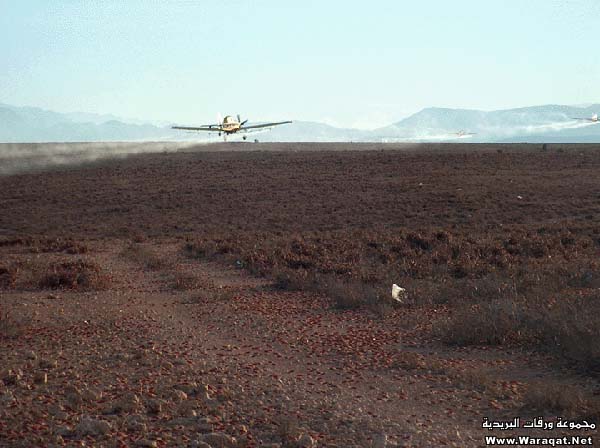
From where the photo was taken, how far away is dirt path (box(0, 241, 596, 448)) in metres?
7.31

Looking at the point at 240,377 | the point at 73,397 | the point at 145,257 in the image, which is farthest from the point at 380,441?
the point at 145,257

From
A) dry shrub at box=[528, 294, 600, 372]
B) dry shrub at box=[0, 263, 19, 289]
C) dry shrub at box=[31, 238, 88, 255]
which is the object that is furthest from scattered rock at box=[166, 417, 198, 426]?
dry shrub at box=[31, 238, 88, 255]

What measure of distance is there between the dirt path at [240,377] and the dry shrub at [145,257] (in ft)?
19.3

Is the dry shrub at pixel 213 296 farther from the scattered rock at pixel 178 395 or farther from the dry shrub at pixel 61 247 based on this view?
the dry shrub at pixel 61 247

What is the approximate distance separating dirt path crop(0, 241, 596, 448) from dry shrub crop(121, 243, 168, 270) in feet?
19.3

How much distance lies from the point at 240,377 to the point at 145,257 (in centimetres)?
1471

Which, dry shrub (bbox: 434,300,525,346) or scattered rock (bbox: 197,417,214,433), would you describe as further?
dry shrub (bbox: 434,300,525,346)

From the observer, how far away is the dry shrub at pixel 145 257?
2119cm

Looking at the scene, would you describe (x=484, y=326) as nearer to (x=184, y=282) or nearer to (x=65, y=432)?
(x=65, y=432)

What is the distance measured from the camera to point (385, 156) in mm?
72938

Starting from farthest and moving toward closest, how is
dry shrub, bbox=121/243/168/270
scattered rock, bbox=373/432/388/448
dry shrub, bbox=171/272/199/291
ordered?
dry shrub, bbox=121/243/168/270 < dry shrub, bbox=171/272/199/291 < scattered rock, bbox=373/432/388/448

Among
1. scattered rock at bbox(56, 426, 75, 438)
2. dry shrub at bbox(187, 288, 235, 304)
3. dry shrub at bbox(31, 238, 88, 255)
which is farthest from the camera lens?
dry shrub at bbox(31, 238, 88, 255)

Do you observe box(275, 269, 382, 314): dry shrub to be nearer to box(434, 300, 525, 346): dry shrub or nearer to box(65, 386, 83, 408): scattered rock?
box(434, 300, 525, 346): dry shrub

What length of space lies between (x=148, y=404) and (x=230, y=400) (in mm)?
986
